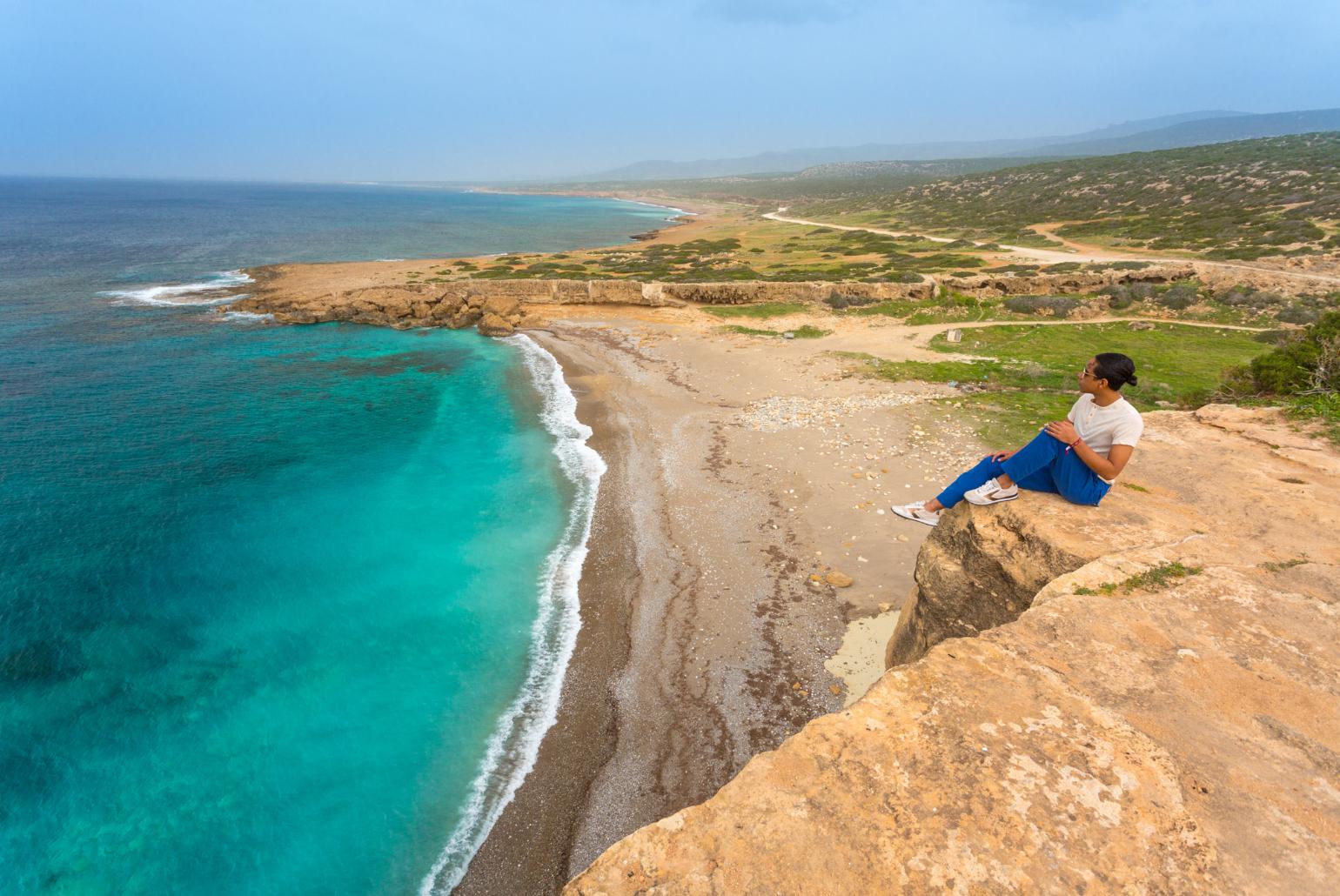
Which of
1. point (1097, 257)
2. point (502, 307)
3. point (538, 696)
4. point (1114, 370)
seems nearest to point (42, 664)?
point (538, 696)

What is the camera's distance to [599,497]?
16.7 meters

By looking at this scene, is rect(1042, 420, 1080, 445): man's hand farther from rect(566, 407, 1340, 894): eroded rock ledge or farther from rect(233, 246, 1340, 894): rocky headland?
rect(566, 407, 1340, 894): eroded rock ledge

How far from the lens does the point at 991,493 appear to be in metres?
7.00

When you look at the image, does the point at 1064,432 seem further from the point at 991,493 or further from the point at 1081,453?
the point at 991,493

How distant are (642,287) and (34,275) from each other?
2033 inches

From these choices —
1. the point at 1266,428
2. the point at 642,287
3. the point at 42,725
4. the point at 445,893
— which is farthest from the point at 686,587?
the point at 642,287

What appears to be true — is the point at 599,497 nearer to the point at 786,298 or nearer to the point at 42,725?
the point at 42,725

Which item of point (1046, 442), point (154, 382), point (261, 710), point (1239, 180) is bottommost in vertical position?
point (261, 710)

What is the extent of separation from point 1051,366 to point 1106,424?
774 inches

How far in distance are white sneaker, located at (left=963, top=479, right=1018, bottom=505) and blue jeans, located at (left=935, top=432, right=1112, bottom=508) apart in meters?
0.12

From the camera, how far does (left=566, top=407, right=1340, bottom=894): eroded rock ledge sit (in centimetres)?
351

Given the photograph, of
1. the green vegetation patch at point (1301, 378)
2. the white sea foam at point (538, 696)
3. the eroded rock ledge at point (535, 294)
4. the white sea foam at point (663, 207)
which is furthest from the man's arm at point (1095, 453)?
the white sea foam at point (663, 207)

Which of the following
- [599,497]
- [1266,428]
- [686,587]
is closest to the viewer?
[1266,428]

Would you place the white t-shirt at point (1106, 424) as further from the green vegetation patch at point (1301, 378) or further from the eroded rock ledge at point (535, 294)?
the eroded rock ledge at point (535, 294)
